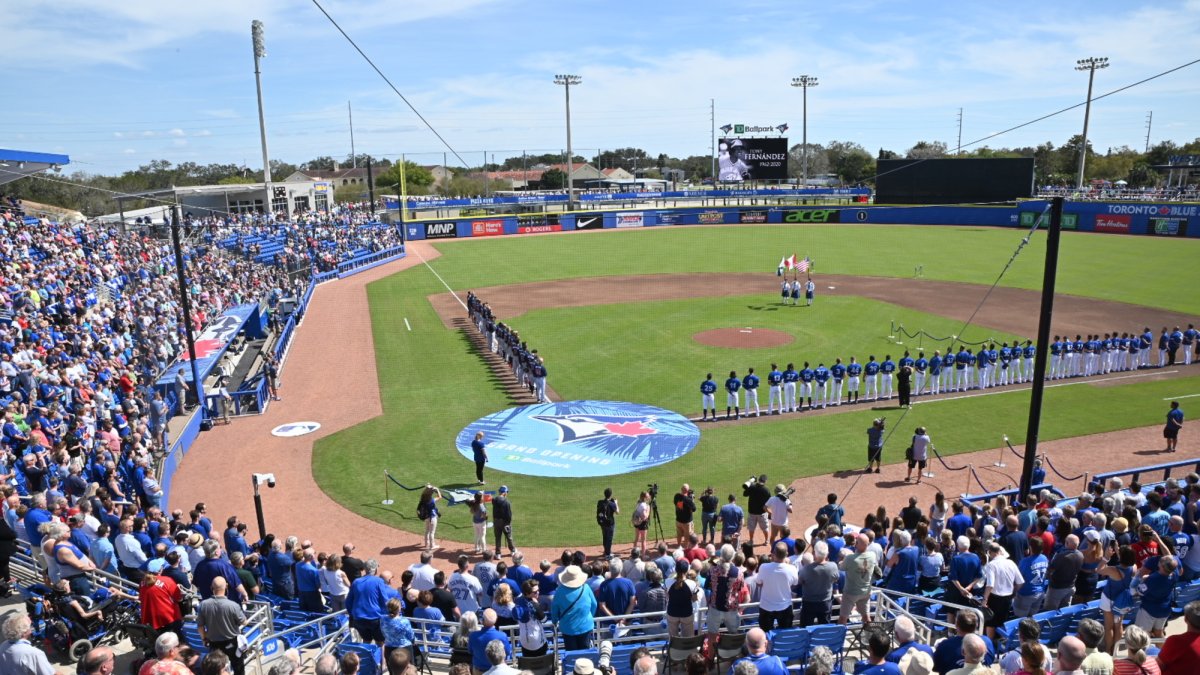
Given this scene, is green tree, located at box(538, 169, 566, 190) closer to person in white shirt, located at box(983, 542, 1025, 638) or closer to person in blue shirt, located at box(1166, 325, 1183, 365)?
person in blue shirt, located at box(1166, 325, 1183, 365)

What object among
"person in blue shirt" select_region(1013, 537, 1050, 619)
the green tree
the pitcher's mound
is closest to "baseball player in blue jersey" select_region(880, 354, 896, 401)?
the pitcher's mound

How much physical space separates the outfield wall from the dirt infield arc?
150 feet

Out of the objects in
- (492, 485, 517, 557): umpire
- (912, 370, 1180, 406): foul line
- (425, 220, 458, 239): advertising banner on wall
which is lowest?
(912, 370, 1180, 406): foul line

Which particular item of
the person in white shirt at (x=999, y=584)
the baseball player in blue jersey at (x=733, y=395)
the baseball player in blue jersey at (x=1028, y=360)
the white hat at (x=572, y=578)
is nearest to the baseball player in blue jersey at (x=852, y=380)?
the baseball player in blue jersey at (x=733, y=395)

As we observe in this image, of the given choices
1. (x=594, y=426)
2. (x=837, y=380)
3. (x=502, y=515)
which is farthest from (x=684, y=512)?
(x=837, y=380)

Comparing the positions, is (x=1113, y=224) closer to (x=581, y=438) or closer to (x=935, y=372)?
(x=935, y=372)

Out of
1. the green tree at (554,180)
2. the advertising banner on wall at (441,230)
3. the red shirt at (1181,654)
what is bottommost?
the red shirt at (1181,654)

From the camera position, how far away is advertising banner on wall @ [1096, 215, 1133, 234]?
59341 mm

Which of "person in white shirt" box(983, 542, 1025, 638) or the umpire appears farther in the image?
the umpire

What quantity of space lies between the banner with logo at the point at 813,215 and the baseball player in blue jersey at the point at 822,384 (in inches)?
2227

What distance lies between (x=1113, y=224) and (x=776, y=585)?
66.0 m

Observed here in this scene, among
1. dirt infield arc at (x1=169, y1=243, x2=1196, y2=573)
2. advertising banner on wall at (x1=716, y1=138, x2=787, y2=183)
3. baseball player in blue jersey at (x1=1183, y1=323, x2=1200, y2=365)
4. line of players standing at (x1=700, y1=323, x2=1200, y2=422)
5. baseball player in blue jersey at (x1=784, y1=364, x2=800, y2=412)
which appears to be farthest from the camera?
advertising banner on wall at (x1=716, y1=138, x2=787, y2=183)

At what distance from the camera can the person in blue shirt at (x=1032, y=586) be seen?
8.57m

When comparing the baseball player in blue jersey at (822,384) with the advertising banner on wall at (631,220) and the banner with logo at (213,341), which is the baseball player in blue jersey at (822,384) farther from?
the advertising banner on wall at (631,220)
